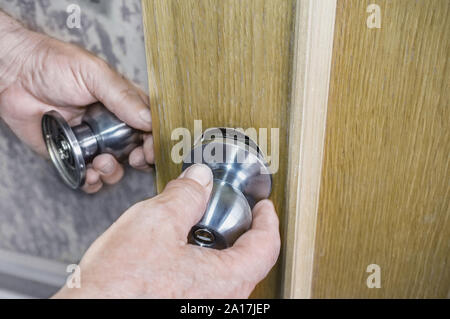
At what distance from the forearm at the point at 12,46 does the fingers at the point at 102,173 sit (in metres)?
0.13

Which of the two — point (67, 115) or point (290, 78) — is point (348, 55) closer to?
point (290, 78)

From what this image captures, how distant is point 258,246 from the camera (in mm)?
271

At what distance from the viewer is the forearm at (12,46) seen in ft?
1.25

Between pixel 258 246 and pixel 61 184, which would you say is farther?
pixel 61 184

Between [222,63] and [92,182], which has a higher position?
[222,63]

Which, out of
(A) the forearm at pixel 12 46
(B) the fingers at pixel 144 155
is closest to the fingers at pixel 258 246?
(B) the fingers at pixel 144 155

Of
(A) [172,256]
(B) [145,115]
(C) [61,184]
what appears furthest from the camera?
(C) [61,184]

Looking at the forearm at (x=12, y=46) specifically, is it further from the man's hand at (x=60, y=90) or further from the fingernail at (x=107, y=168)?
the fingernail at (x=107, y=168)

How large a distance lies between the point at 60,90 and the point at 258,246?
0.85 feet

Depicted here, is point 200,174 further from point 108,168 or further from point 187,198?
point 108,168

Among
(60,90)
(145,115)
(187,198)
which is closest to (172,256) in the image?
(187,198)

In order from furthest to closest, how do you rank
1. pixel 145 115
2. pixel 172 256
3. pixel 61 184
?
pixel 61 184, pixel 145 115, pixel 172 256

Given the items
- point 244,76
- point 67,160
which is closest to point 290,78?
point 244,76

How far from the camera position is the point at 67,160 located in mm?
386
